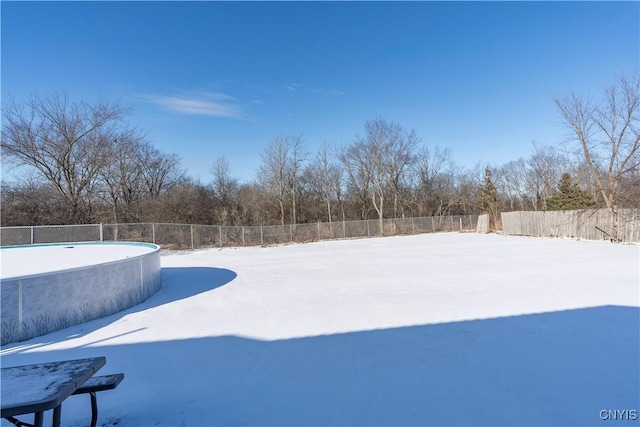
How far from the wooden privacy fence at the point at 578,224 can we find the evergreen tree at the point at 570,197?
12879 millimetres

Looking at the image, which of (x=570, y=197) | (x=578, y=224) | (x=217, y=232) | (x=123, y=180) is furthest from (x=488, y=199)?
(x=123, y=180)

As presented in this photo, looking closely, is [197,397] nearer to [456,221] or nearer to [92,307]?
[92,307]

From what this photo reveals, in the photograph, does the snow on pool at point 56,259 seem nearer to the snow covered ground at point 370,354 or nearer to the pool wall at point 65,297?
the pool wall at point 65,297

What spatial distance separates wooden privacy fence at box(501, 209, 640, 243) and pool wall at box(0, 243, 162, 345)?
19.4 meters

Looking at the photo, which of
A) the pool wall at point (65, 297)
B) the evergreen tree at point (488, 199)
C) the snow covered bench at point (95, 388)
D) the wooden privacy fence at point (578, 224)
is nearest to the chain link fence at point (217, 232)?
the evergreen tree at point (488, 199)

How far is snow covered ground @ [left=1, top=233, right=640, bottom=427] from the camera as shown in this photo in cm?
233

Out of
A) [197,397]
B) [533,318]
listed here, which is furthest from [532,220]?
[197,397]

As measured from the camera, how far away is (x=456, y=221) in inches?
1198

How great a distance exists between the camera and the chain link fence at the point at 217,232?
13.9 m

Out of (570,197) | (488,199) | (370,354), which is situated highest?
(488,199)

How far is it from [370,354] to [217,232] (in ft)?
57.0

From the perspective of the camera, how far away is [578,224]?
17156mm

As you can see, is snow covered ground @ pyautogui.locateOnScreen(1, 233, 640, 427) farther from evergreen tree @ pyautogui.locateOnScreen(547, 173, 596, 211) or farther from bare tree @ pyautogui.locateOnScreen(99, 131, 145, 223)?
evergreen tree @ pyautogui.locateOnScreen(547, 173, 596, 211)

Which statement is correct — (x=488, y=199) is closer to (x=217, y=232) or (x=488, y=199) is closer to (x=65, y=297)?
(x=217, y=232)
